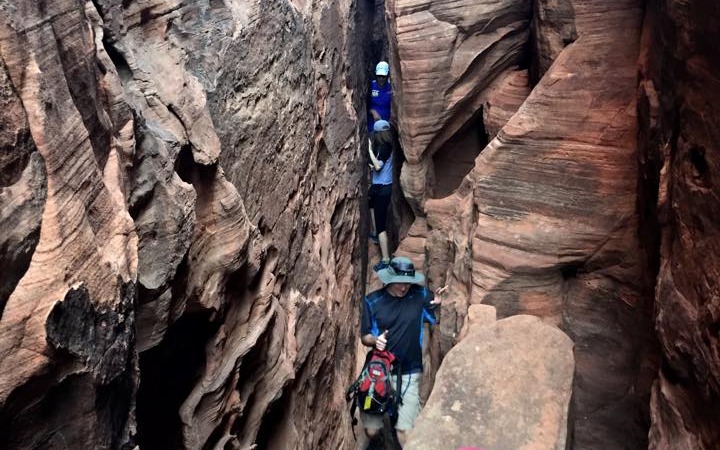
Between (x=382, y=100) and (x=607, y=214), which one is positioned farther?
(x=382, y=100)

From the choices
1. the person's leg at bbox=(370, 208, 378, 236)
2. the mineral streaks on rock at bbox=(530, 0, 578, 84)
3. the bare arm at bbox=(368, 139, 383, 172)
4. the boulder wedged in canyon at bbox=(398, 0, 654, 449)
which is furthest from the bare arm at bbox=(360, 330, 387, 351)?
the person's leg at bbox=(370, 208, 378, 236)

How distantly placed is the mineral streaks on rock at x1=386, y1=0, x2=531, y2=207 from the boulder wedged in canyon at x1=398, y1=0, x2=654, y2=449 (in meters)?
2.11

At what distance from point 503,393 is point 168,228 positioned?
2.68 meters

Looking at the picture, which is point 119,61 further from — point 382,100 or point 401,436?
point 382,100

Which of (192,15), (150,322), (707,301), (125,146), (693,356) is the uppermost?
(192,15)

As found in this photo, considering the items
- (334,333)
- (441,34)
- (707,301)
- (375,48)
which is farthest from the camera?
(375,48)

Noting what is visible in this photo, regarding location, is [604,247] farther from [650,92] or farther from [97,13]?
[97,13]

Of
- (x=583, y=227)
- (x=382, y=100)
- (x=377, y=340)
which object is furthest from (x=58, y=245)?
(x=382, y=100)

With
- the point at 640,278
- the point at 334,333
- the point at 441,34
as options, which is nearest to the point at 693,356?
the point at 640,278

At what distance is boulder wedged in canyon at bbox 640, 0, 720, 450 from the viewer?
3.44m

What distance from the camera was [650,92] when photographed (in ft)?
15.9

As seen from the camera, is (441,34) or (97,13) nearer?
(97,13)

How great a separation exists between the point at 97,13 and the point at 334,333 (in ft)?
15.0

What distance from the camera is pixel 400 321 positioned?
20.0 ft
